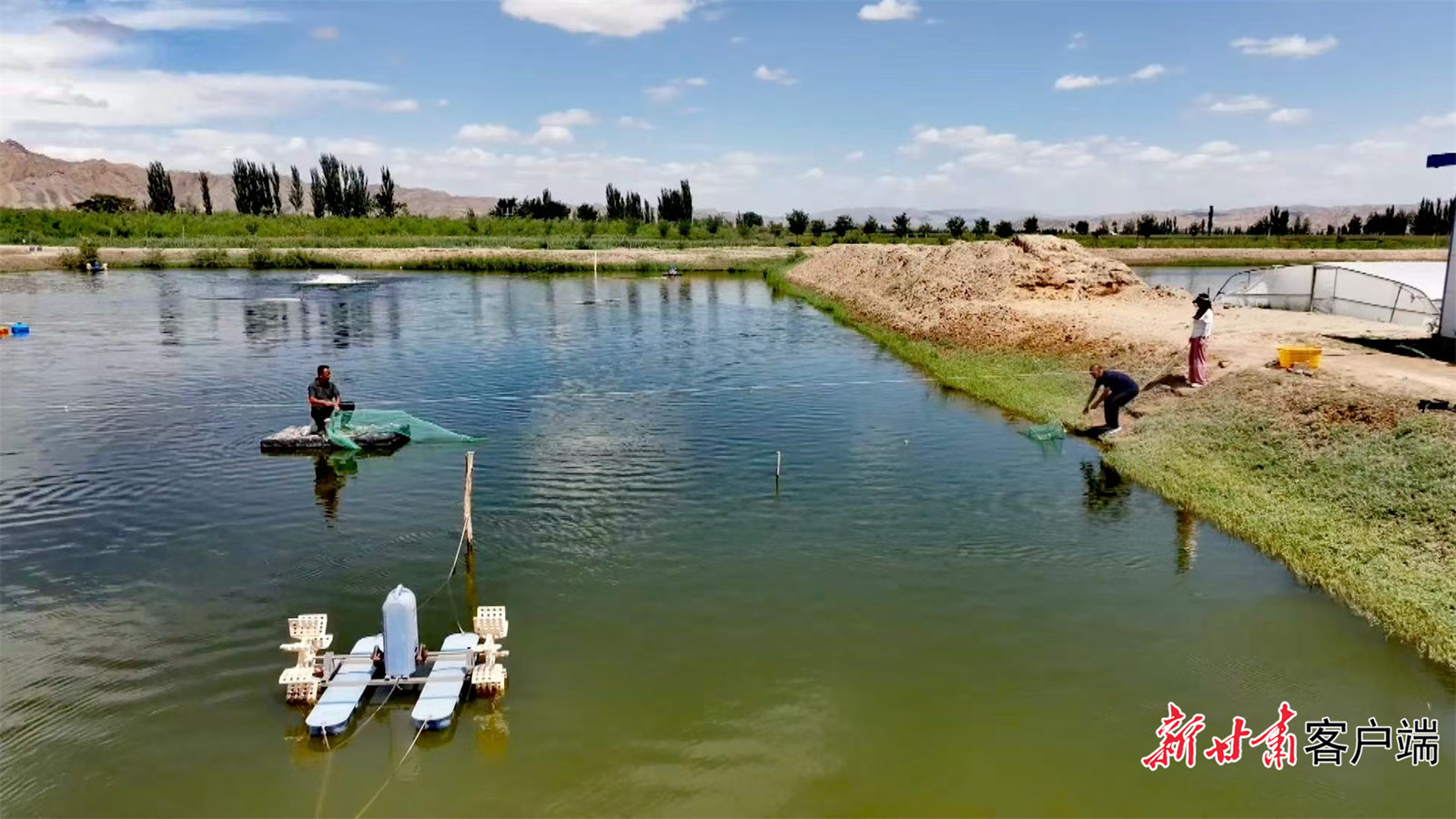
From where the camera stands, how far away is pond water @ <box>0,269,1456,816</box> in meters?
9.13

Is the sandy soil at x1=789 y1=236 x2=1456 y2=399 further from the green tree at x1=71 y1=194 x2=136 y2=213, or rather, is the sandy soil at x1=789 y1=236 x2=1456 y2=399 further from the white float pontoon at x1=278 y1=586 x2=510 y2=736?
the green tree at x1=71 y1=194 x2=136 y2=213

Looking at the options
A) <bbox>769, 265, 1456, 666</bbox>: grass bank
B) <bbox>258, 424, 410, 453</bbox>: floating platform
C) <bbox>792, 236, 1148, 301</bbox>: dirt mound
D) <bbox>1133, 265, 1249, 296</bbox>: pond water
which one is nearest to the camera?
<bbox>769, 265, 1456, 666</bbox>: grass bank

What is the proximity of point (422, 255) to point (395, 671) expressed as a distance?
3247 inches

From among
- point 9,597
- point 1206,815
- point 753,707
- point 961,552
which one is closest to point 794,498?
point 961,552

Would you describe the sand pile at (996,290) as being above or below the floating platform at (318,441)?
above

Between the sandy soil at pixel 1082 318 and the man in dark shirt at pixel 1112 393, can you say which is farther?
the sandy soil at pixel 1082 318

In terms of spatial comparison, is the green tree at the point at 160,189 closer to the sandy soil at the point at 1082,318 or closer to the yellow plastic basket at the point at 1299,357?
the sandy soil at the point at 1082,318

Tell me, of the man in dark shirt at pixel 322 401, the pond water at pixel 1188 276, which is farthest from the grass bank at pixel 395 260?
the man in dark shirt at pixel 322 401

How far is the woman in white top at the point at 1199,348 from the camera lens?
21031mm

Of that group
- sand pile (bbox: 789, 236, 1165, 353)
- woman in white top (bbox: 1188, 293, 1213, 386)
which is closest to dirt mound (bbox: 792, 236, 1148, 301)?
sand pile (bbox: 789, 236, 1165, 353)

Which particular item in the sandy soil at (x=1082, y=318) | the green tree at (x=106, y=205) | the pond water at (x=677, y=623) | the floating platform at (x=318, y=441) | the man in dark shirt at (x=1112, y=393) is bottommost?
the pond water at (x=677, y=623)

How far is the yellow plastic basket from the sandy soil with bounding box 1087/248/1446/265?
2784 inches

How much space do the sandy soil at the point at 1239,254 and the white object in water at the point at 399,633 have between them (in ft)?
286

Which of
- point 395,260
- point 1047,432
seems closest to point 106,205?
point 395,260
